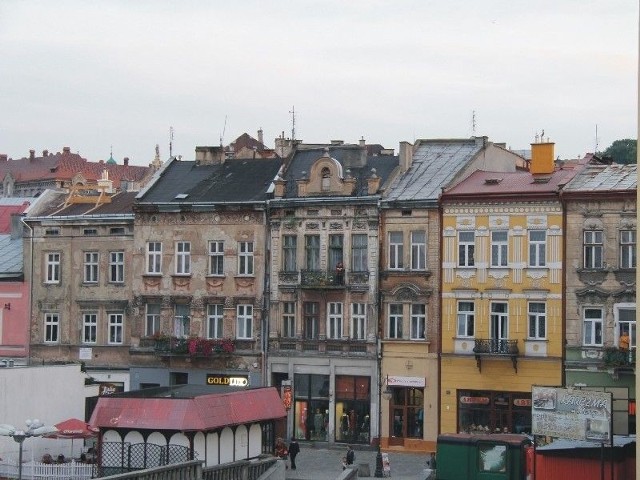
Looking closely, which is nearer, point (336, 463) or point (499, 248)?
point (336, 463)

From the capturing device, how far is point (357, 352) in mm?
60344

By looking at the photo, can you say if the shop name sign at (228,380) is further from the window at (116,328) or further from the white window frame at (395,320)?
the white window frame at (395,320)

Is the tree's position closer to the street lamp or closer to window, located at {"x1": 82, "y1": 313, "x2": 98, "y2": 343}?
window, located at {"x1": 82, "y1": 313, "x2": 98, "y2": 343}

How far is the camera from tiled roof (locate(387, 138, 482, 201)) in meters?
59.9

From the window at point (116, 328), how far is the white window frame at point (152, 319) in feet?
4.81

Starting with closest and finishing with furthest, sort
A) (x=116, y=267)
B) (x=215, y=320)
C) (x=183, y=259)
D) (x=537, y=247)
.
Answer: (x=537, y=247), (x=215, y=320), (x=183, y=259), (x=116, y=267)

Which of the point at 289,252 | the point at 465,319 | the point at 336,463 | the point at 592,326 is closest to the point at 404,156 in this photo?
the point at 289,252

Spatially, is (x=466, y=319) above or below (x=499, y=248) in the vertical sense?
below

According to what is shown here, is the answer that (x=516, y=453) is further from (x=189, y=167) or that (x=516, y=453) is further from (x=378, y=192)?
(x=189, y=167)

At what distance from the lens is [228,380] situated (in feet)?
207

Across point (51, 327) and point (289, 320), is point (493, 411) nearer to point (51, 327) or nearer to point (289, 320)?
point (289, 320)

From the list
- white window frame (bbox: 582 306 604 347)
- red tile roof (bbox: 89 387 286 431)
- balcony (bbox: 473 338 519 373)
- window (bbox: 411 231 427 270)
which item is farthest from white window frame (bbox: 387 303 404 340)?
red tile roof (bbox: 89 387 286 431)

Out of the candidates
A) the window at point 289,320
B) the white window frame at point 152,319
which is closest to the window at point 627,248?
the window at point 289,320

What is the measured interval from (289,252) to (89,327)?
1091 cm
